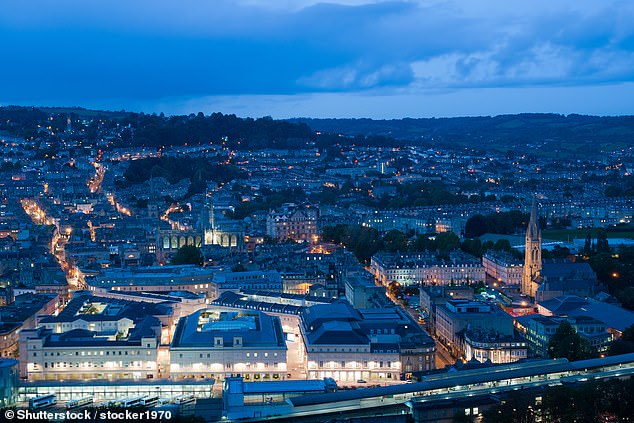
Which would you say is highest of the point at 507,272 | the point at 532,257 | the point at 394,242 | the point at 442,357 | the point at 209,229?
the point at 532,257

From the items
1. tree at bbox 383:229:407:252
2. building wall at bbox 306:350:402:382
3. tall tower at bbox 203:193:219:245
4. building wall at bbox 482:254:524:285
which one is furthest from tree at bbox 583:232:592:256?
building wall at bbox 306:350:402:382

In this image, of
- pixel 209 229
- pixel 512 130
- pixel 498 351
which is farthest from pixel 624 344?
pixel 512 130

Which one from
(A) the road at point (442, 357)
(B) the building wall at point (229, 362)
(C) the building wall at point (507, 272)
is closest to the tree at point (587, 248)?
(C) the building wall at point (507, 272)

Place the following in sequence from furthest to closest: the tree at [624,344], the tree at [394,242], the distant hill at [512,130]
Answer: the distant hill at [512,130] < the tree at [394,242] < the tree at [624,344]

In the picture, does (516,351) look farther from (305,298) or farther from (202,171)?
(202,171)

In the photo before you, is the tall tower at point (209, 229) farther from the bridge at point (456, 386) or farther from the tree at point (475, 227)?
the bridge at point (456, 386)

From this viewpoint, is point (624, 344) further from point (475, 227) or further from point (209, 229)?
point (209, 229)
